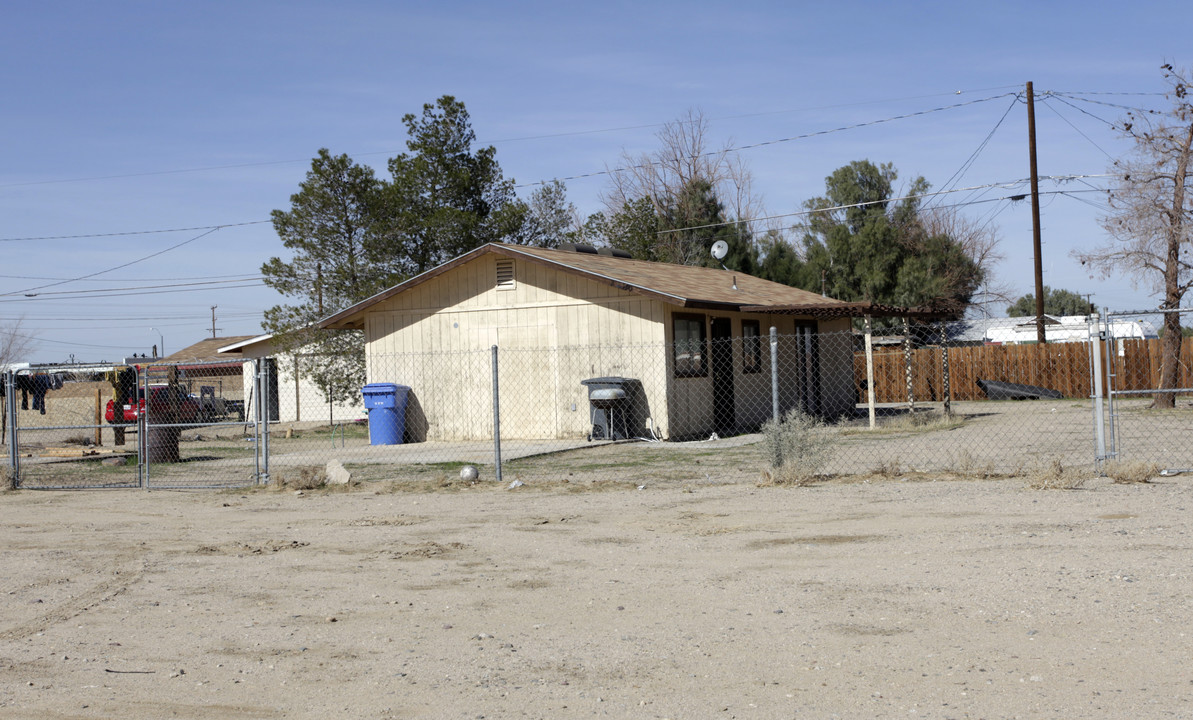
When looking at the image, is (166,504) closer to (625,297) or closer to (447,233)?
(625,297)

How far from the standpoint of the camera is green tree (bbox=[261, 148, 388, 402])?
2752cm

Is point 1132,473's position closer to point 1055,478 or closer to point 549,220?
point 1055,478

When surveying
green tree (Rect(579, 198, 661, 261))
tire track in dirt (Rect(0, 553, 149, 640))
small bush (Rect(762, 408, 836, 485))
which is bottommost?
tire track in dirt (Rect(0, 553, 149, 640))

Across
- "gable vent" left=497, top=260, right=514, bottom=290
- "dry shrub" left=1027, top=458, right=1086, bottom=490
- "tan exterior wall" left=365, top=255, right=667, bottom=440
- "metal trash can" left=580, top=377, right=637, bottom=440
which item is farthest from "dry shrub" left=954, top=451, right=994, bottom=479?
"gable vent" left=497, top=260, right=514, bottom=290

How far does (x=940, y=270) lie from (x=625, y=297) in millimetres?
29263

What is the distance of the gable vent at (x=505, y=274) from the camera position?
19797 mm

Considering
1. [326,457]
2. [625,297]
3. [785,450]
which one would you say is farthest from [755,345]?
[785,450]

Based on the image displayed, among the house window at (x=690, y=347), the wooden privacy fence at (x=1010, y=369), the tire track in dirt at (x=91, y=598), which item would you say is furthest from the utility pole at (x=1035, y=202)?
the tire track in dirt at (x=91, y=598)

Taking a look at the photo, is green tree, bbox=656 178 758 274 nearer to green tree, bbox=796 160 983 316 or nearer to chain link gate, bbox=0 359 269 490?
green tree, bbox=796 160 983 316

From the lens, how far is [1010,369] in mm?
32875

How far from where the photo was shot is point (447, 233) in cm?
3033

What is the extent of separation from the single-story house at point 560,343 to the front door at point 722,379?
0.03 meters

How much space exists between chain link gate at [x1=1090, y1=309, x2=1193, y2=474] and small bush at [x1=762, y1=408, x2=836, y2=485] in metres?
2.82

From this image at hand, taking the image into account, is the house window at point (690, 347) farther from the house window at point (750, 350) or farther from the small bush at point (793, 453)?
the small bush at point (793, 453)
